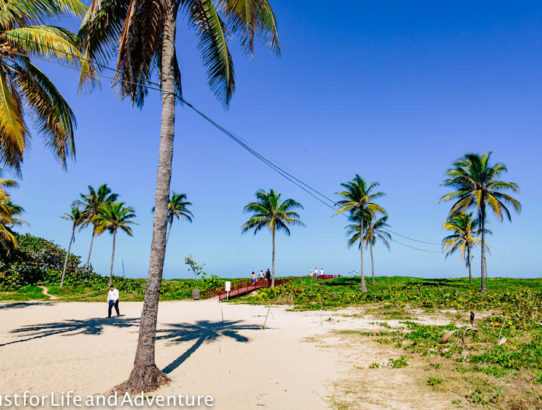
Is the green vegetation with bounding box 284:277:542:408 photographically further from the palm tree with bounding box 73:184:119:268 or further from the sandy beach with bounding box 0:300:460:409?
the palm tree with bounding box 73:184:119:268

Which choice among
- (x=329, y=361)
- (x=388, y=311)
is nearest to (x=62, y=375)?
(x=329, y=361)

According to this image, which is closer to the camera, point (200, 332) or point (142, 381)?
point (142, 381)

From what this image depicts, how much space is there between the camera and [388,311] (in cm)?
1803

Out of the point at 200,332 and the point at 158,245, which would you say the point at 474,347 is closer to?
the point at 158,245

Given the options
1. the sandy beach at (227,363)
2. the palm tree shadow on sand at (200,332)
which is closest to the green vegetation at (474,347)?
the sandy beach at (227,363)

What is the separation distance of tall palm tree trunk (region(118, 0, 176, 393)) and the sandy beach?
0.52 metres

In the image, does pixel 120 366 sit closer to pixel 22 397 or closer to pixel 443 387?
pixel 22 397

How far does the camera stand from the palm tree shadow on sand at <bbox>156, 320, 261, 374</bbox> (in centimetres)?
1098

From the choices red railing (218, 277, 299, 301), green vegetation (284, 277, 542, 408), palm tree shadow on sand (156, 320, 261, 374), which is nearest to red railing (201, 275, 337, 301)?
red railing (218, 277, 299, 301)

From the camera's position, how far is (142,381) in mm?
6473

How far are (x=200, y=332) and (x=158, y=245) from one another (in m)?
7.27

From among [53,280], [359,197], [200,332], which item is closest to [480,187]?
[359,197]

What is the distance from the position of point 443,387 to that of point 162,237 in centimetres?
657

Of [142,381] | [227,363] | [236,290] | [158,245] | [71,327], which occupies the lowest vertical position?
[71,327]
